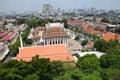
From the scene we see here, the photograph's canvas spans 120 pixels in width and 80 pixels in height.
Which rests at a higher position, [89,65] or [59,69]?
[89,65]

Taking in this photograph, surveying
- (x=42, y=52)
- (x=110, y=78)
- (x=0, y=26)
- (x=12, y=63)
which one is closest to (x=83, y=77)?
(x=110, y=78)

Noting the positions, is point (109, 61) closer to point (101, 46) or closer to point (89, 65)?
point (89, 65)

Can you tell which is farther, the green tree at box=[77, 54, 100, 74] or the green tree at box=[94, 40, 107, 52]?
the green tree at box=[94, 40, 107, 52]

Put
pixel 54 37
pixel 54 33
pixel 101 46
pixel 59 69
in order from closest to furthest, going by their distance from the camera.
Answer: pixel 59 69 < pixel 101 46 < pixel 54 37 < pixel 54 33

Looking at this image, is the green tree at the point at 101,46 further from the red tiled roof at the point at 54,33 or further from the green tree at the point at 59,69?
the green tree at the point at 59,69

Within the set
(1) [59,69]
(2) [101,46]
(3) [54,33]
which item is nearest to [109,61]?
(1) [59,69]

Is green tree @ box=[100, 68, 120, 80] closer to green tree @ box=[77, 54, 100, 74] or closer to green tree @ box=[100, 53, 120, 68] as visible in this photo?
green tree @ box=[77, 54, 100, 74]

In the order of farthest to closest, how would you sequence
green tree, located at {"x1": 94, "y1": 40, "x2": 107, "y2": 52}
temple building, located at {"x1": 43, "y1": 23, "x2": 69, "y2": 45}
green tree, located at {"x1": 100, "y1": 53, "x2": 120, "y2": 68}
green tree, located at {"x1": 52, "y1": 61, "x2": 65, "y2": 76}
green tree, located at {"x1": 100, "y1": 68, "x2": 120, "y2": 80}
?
temple building, located at {"x1": 43, "y1": 23, "x2": 69, "y2": 45} → green tree, located at {"x1": 94, "y1": 40, "x2": 107, "y2": 52} → green tree, located at {"x1": 100, "y1": 53, "x2": 120, "y2": 68} → green tree, located at {"x1": 52, "y1": 61, "x2": 65, "y2": 76} → green tree, located at {"x1": 100, "y1": 68, "x2": 120, "y2": 80}

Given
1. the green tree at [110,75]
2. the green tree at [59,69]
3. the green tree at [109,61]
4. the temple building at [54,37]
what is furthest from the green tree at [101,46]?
the green tree at [110,75]

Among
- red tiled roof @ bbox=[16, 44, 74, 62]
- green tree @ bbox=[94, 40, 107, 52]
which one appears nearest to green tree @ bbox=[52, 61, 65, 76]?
red tiled roof @ bbox=[16, 44, 74, 62]

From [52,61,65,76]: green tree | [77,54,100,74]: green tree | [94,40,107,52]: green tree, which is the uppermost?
[77,54,100,74]: green tree
